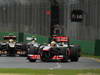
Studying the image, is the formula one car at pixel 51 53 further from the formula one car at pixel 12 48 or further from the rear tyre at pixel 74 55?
the formula one car at pixel 12 48

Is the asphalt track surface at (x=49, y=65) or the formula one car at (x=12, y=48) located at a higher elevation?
the formula one car at (x=12, y=48)

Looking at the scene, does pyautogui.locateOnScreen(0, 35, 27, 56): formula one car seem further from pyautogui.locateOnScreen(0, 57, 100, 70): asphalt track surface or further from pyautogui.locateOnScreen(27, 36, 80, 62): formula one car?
pyautogui.locateOnScreen(0, 57, 100, 70): asphalt track surface

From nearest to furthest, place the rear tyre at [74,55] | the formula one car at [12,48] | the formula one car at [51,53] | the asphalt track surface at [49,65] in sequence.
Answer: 1. the asphalt track surface at [49,65]
2. the formula one car at [51,53]
3. the rear tyre at [74,55]
4. the formula one car at [12,48]

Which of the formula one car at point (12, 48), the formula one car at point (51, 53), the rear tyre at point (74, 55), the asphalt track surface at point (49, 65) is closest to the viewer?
the asphalt track surface at point (49, 65)

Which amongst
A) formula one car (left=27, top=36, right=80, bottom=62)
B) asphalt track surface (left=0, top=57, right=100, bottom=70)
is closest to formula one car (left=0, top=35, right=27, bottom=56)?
formula one car (left=27, top=36, right=80, bottom=62)

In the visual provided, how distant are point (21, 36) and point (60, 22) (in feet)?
35.3

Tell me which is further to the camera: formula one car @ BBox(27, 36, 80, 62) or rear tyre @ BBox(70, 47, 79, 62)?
rear tyre @ BBox(70, 47, 79, 62)

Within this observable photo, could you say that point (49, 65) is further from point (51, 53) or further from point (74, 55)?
point (74, 55)

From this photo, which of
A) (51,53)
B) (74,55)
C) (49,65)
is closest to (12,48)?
(74,55)

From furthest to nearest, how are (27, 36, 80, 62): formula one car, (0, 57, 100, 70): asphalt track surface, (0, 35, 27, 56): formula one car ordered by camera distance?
Answer: (0, 35, 27, 56): formula one car
(27, 36, 80, 62): formula one car
(0, 57, 100, 70): asphalt track surface

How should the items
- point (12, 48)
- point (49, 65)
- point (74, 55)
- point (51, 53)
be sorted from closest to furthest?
1. point (49, 65)
2. point (51, 53)
3. point (74, 55)
4. point (12, 48)

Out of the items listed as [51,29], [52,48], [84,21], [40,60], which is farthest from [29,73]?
[51,29]

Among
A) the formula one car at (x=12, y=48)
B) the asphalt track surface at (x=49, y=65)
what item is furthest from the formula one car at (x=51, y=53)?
the formula one car at (x=12, y=48)

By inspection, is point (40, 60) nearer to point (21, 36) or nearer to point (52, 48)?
point (52, 48)
